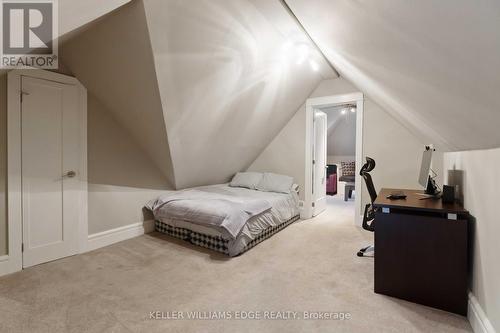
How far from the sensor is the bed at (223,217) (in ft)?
8.79

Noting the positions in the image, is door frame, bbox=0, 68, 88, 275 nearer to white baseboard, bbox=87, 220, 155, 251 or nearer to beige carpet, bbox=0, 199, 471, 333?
beige carpet, bbox=0, 199, 471, 333

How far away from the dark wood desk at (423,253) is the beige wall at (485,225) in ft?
0.23

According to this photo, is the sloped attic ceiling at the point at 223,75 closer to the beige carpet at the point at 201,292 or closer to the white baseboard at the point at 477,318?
the beige carpet at the point at 201,292

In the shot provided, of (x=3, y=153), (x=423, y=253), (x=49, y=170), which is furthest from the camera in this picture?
(x=49, y=170)

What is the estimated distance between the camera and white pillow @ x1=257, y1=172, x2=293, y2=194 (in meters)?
Result: 3.97

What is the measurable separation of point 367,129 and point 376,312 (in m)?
2.73

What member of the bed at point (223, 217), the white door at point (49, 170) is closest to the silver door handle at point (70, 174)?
the white door at point (49, 170)

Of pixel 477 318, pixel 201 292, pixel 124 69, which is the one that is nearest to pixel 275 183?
pixel 201 292

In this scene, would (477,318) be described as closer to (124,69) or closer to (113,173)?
(124,69)

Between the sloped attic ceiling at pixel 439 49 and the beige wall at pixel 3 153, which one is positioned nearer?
the sloped attic ceiling at pixel 439 49

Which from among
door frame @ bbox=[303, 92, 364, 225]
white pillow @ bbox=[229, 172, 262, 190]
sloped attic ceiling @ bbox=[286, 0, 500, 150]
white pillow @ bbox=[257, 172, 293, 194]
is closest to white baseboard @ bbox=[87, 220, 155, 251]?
white pillow @ bbox=[229, 172, 262, 190]

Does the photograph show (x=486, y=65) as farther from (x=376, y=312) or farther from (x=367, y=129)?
(x=367, y=129)

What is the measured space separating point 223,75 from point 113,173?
72.9 inches

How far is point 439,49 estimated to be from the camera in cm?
82
